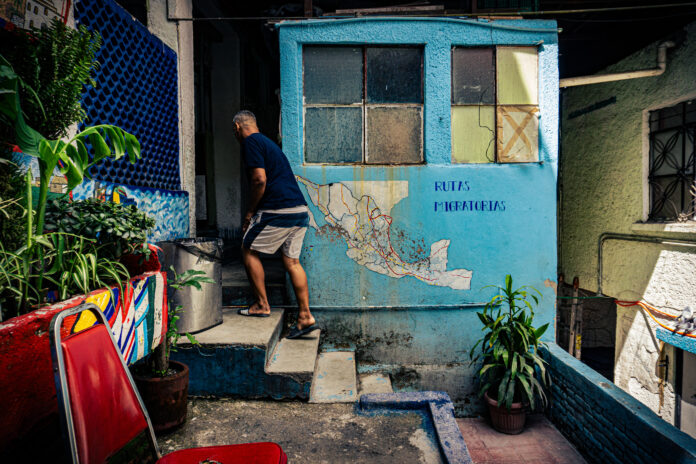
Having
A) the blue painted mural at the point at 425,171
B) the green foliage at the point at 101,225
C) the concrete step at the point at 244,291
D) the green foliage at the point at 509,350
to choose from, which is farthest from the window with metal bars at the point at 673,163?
the green foliage at the point at 101,225

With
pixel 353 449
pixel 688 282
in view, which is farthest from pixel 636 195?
pixel 353 449

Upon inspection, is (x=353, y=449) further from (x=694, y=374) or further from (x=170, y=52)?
(x=694, y=374)

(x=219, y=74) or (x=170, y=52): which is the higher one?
(x=219, y=74)

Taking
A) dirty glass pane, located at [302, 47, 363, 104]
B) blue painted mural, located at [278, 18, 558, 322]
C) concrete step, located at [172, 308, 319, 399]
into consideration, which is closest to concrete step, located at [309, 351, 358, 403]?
concrete step, located at [172, 308, 319, 399]

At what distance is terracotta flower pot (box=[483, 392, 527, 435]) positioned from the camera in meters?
A: 4.40

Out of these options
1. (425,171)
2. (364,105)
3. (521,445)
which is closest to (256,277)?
(425,171)

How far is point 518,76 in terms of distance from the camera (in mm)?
4836

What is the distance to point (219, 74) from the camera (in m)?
7.07

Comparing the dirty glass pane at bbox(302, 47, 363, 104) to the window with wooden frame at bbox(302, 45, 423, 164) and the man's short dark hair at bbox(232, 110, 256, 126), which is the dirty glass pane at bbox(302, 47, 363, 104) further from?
the man's short dark hair at bbox(232, 110, 256, 126)

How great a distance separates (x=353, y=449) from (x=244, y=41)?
24.1 ft

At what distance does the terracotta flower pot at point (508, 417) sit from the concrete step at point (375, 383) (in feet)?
3.93

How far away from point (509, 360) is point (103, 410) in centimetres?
402

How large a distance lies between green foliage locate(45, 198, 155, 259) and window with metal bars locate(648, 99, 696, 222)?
6.77 m

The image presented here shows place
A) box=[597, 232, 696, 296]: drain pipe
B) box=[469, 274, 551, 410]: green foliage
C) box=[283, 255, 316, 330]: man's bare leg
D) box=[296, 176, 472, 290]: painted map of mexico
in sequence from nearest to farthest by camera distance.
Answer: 1. box=[283, 255, 316, 330]: man's bare leg
2. box=[469, 274, 551, 410]: green foliage
3. box=[296, 176, 472, 290]: painted map of mexico
4. box=[597, 232, 696, 296]: drain pipe
